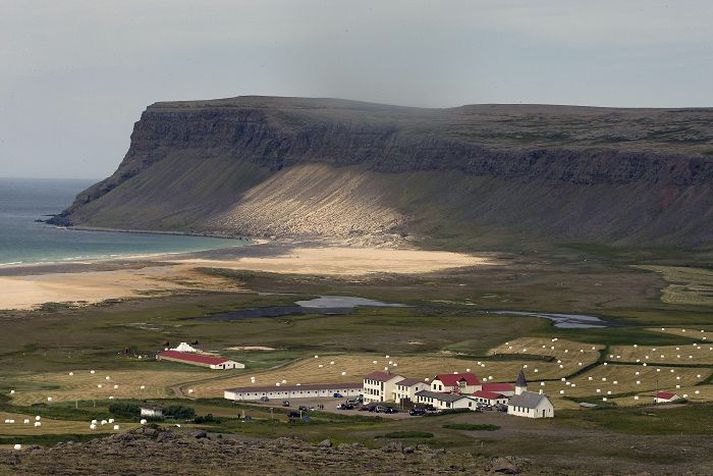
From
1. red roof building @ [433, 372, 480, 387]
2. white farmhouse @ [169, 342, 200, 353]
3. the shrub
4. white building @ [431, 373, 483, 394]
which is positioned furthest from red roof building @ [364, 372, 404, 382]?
white farmhouse @ [169, 342, 200, 353]

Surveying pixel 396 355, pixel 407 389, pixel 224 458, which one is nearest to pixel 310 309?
pixel 396 355

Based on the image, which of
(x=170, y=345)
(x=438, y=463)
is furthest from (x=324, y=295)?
(x=438, y=463)

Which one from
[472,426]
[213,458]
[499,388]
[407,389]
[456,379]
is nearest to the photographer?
[213,458]

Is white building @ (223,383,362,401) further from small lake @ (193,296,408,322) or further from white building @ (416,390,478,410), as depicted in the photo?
small lake @ (193,296,408,322)

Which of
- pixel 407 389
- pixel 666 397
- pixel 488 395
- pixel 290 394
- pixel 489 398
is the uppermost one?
pixel 407 389

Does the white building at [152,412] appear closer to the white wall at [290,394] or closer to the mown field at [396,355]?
the mown field at [396,355]

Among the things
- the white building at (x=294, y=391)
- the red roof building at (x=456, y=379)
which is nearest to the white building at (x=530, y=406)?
the red roof building at (x=456, y=379)

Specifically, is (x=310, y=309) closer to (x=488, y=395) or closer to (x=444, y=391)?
(x=444, y=391)
